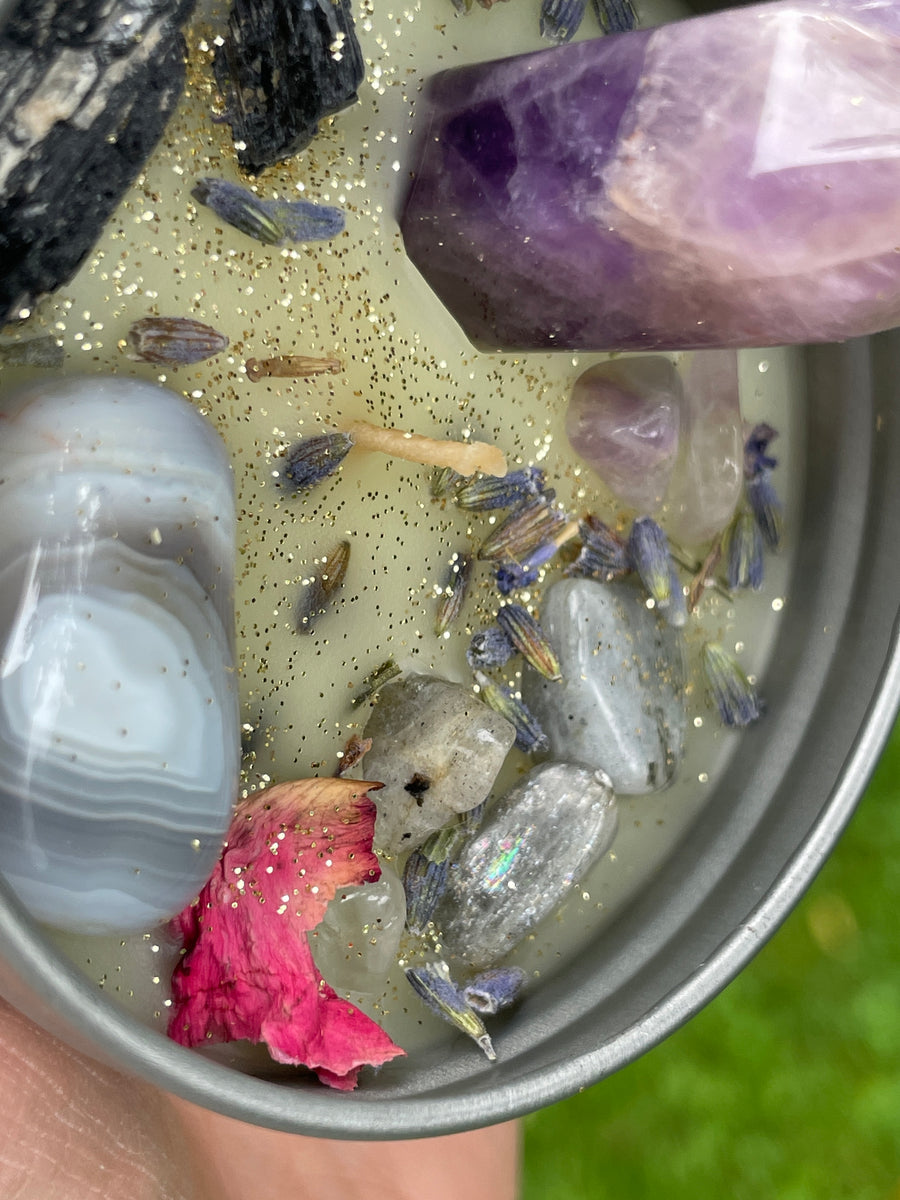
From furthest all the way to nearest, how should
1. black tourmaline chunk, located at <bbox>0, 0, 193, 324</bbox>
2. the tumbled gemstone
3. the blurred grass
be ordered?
the blurred grass, the tumbled gemstone, black tourmaline chunk, located at <bbox>0, 0, 193, 324</bbox>

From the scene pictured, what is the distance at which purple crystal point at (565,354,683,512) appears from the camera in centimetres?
45

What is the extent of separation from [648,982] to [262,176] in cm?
31

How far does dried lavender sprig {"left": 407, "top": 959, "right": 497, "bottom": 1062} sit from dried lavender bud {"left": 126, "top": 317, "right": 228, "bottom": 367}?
0.23 m

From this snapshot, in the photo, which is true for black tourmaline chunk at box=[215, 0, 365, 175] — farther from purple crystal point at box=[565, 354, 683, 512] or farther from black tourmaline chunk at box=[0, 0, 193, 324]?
purple crystal point at box=[565, 354, 683, 512]

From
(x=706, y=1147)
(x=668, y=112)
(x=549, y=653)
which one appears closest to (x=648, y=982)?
(x=549, y=653)

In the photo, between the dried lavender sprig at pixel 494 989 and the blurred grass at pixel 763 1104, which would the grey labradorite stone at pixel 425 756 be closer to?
the dried lavender sprig at pixel 494 989

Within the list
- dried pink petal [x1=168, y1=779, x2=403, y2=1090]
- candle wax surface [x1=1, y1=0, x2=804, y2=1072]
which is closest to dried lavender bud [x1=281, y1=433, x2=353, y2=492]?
candle wax surface [x1=1, y1=0, x2=804, y2=1072]

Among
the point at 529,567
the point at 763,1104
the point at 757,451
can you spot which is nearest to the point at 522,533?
the point at 529,567

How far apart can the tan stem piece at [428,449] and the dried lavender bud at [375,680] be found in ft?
0.25

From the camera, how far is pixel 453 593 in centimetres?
43

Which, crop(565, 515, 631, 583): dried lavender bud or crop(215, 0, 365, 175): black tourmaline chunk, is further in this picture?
crop(565, 515, 631, 583): dried lavender bud

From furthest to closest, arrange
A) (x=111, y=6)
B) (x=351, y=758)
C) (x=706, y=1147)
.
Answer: (x=706, y=1147) → (x=351, y=758) → (x=111, y=6)

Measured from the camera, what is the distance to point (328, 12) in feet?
1.14

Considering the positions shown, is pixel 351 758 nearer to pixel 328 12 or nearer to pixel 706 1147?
pixel 328 12
